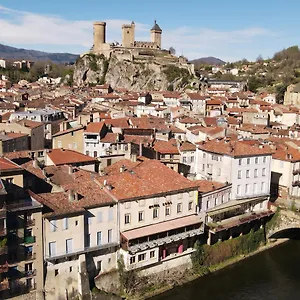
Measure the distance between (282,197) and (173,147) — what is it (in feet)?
46.7

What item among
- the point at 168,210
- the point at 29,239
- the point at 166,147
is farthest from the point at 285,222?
the point at 29,239

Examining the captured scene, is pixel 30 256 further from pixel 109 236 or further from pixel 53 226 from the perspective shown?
pixel 109 236

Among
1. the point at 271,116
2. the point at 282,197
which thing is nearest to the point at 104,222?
the point at 282,197

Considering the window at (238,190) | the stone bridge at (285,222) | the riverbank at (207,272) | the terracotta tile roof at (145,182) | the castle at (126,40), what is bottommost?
the riverbank at (207,272)

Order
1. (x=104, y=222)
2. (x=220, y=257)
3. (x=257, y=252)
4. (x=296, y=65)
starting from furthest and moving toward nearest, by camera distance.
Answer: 1. (x=296, y=65)
2. (x=257, y=252)
3. (x=220, y=257)
4. (x=104, y=222)

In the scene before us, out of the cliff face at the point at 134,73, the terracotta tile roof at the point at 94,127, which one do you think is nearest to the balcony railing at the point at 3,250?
the terracotta tile roof at the point at 94,127

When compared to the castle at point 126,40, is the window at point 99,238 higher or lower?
lower

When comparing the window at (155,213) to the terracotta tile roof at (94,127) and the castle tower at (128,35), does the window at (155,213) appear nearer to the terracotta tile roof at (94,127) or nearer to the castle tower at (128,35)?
Result: the terracotta tile roof at (94,127)

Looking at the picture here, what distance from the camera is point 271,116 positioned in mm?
98188

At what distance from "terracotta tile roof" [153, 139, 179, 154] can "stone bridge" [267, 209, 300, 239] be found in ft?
45.8

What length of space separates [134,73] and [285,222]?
4218 inches

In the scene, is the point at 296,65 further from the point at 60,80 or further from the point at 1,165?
the point at 1,165

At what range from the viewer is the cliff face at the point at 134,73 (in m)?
143

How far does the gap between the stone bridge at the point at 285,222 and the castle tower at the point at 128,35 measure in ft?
405
